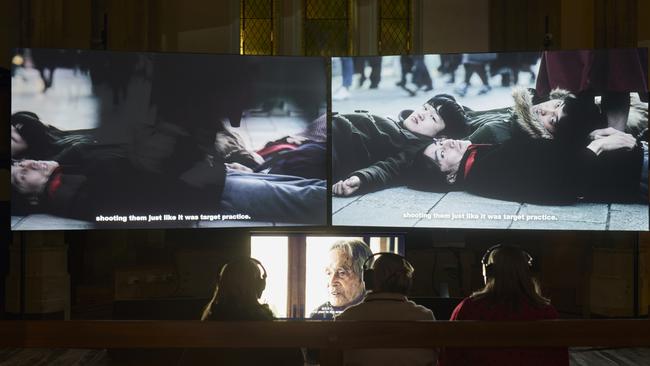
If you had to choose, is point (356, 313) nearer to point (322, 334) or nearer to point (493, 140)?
point (322, 334)

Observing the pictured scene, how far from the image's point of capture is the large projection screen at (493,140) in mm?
5973

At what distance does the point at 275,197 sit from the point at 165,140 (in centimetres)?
98

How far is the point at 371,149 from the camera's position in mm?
6398

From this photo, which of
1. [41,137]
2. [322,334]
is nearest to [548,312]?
[322,334]

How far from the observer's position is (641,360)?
6.15 metres

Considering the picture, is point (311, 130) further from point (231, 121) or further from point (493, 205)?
point (493, 205)

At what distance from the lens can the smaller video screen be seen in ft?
16.6

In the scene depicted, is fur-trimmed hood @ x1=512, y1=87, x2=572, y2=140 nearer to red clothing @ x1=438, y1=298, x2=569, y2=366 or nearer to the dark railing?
red clothing @ x1=438, y1=298, x2=569, y2=366

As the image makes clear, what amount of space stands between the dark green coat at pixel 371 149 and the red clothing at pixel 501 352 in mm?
3104

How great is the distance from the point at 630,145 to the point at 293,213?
8.62 ft

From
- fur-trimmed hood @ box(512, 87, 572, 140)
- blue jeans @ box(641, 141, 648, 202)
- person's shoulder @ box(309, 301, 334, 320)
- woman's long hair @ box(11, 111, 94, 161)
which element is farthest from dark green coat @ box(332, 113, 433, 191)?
woman's long hair @ box(11, 111, 94, 161)

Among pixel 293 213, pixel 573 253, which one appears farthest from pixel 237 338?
pixel 573 253

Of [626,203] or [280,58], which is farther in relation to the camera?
[280,58]

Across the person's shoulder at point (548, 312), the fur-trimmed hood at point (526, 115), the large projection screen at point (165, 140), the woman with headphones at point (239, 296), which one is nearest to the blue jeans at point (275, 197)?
the large projection screen at point (165, 140)
